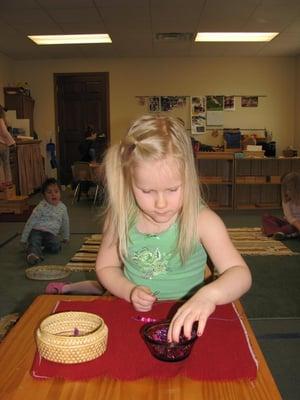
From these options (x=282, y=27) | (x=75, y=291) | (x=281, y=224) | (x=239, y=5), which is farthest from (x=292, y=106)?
(x=75, y=291)

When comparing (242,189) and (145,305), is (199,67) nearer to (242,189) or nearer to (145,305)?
(242,189)

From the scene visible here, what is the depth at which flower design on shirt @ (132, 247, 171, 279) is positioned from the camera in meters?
1.22

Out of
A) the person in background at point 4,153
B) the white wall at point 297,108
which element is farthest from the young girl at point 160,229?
the white wall at point 297,108

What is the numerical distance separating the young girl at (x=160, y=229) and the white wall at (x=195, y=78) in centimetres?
746

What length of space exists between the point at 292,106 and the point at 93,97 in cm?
377

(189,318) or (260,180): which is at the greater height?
(189,318)

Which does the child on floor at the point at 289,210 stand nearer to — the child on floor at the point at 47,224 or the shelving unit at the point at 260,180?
the shelving unit at the point at 260,180

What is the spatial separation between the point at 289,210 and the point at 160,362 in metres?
3.79

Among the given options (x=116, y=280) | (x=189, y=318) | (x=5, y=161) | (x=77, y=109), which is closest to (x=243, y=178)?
(x=5, y=161)

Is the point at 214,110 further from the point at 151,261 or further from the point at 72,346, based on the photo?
the point at 72,346

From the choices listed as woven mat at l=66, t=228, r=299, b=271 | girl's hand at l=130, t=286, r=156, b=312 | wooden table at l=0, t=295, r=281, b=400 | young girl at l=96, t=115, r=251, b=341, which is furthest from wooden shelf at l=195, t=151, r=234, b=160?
wooden table at l=0, t=295, r=281, b=400

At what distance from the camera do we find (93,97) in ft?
28.0

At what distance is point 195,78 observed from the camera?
27.5 feet

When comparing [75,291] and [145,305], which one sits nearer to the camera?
[145,305]
